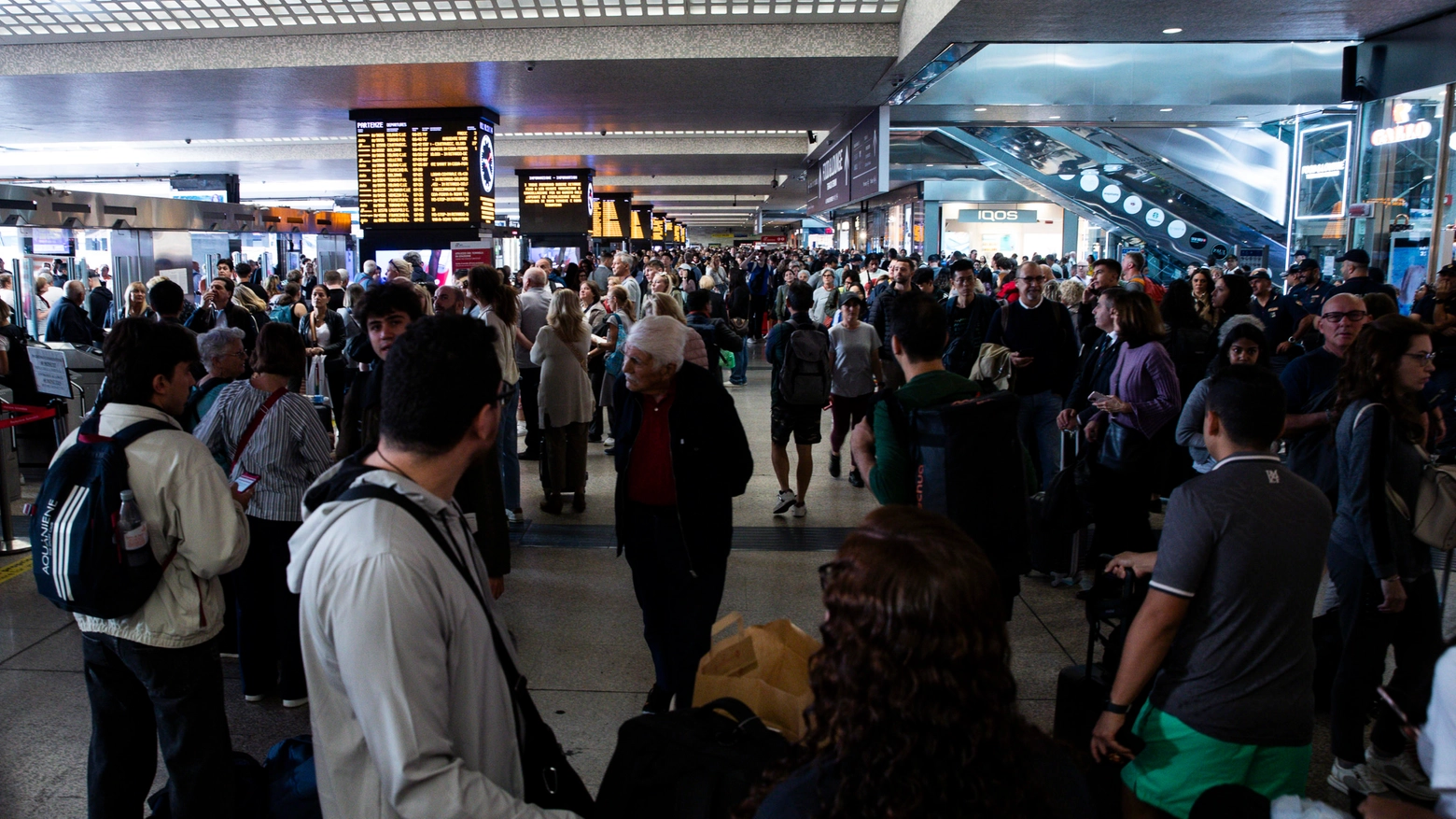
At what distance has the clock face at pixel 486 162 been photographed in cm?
1335

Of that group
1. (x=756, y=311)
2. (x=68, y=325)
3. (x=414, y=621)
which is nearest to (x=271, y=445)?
(x=414, y=621)

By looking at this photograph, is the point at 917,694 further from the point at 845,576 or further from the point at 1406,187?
the point at 1406,187

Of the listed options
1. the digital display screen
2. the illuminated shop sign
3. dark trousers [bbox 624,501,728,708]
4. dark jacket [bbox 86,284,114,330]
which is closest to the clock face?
dark jacket [bbox 86,284,114,330]

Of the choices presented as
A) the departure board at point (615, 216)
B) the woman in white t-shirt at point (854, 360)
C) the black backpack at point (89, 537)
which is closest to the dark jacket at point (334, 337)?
the woman in white t-shirt at point (854, 360)

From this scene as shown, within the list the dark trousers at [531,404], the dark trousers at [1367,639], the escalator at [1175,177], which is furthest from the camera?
the escalator at [1175,177]

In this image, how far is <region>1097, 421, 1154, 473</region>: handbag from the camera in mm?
5090

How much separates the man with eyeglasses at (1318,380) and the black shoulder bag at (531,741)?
3380 mm

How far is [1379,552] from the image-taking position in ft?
10.1

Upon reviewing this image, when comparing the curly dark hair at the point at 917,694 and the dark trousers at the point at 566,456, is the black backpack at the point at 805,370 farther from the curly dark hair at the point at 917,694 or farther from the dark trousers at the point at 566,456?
the curly dark hair at the point at 917,694

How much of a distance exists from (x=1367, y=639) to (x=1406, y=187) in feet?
28.2

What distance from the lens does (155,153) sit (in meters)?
23.0

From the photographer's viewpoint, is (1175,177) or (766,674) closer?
(766,674)

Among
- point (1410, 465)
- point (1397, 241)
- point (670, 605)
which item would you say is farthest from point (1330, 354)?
point (1397, 241)

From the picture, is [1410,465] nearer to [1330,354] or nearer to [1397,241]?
[1330,354]
